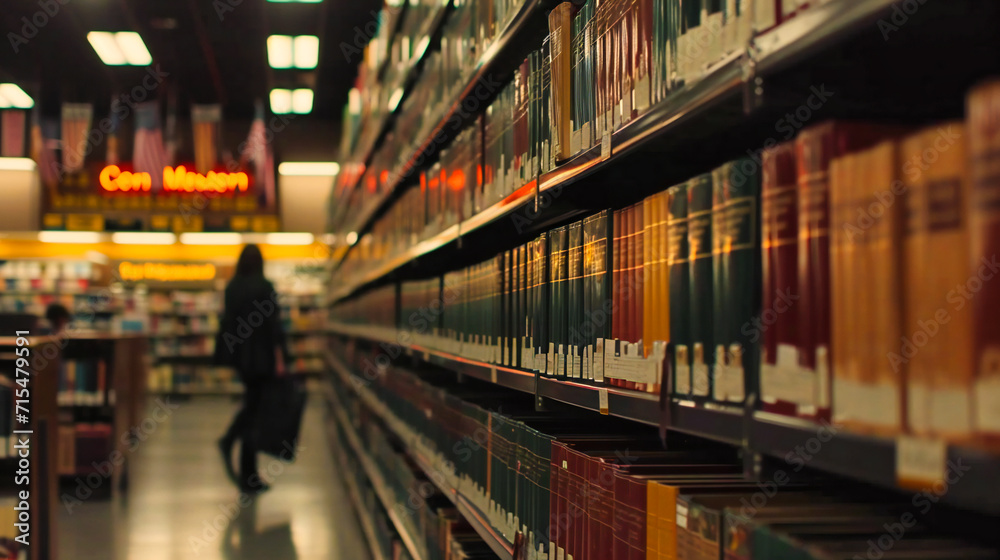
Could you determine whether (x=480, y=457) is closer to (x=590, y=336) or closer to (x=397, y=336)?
(x=590, y=336)

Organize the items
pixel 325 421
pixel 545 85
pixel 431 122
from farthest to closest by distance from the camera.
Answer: pixel 325 421
pixel 431 122
pixel 545 85

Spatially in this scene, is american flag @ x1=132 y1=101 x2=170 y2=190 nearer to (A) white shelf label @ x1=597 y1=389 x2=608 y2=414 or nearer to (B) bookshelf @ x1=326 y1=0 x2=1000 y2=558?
(B) bookshelf @ x1=326 y1=0 x2=1000 y2=558

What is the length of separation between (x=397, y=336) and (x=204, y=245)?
1144 cm

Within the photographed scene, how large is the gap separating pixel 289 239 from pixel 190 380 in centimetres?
276

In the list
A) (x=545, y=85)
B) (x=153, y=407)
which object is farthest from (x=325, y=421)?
(x=545, y=85)

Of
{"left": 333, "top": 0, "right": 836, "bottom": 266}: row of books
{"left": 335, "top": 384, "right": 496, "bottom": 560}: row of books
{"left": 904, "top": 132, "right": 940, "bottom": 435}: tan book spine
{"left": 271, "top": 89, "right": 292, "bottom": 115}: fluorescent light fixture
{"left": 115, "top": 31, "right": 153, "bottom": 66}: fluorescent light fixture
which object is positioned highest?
{"left": 115, "top": 31, "right": 153, "bottom": 66}: fluorescent light fixture

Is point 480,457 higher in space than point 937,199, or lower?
lower

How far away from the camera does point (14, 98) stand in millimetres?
11445

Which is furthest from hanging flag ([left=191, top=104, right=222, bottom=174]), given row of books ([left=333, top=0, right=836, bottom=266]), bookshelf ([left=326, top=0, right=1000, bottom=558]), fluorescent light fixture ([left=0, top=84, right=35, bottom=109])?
bookshelf ([left=326, top=0, right=1000, bottom=558])

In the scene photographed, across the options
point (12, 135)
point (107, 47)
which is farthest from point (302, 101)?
point (12, 135)

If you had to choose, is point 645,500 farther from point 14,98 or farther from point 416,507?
point 14,98

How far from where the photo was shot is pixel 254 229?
13.1 meters

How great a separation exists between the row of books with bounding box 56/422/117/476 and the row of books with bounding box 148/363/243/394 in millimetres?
7490

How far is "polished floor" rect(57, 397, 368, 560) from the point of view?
436 centimetres
